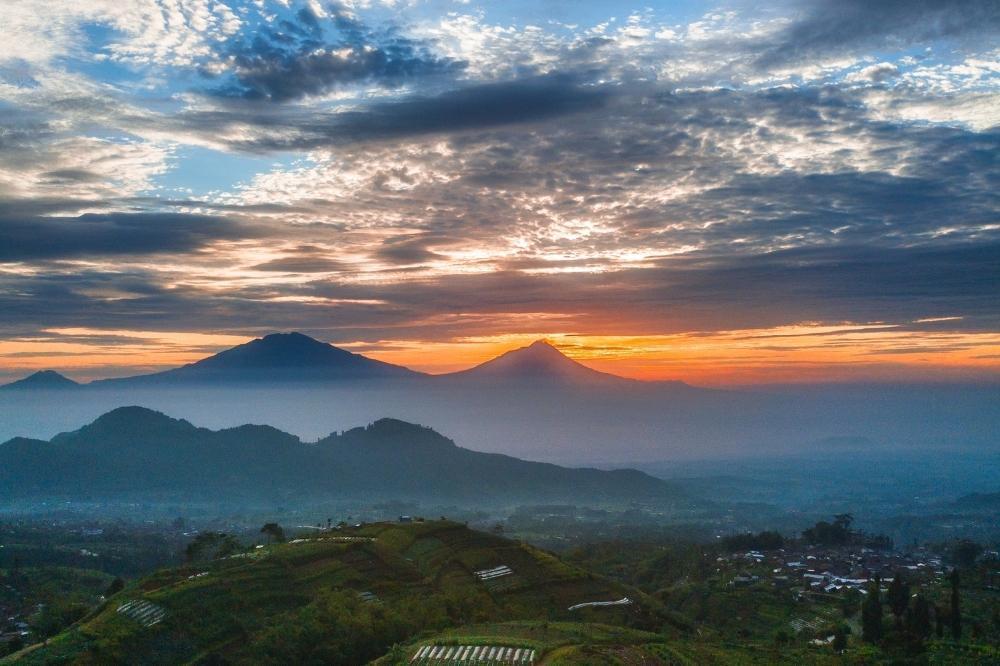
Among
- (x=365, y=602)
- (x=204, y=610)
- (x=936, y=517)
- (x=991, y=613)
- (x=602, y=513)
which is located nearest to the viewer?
(x=204, y=610)

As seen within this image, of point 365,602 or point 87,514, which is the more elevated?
point 365,602

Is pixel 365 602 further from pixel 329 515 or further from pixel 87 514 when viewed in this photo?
pixel 87 514

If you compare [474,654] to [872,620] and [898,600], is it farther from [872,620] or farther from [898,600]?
[898,600]

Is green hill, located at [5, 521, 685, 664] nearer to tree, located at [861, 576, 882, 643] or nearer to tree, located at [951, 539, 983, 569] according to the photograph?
tree, located at [861, 576, 882, 643]

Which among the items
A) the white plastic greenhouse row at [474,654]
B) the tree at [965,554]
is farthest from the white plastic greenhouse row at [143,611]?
the tree at [965,554]

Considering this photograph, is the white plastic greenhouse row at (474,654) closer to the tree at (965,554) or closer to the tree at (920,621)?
the tree at (920,621)

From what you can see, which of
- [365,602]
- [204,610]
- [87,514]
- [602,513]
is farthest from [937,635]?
[87,514]
